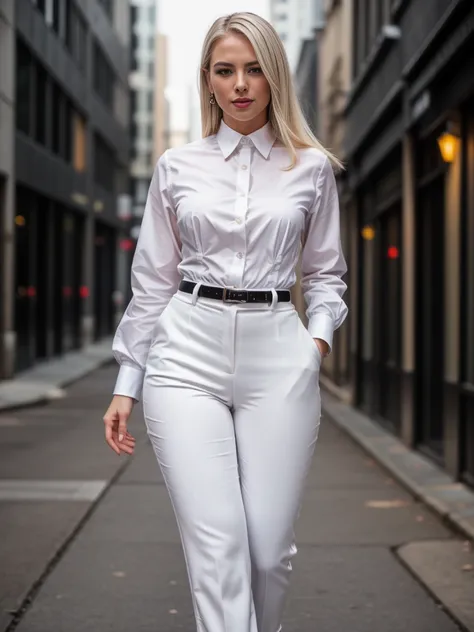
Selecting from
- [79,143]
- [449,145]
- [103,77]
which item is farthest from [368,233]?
[103,77]

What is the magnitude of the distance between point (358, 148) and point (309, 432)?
1347cm

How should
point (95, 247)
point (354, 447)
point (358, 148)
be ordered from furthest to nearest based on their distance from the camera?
point (95, 247), point (358, 148), point (354, 447)

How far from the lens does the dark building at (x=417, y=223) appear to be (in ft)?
30.2

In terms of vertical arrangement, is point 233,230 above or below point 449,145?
Result: below

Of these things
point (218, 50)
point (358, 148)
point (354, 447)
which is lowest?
point (354, 447)

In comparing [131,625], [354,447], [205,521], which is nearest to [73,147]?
[354,447]

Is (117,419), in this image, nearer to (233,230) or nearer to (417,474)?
(233,230)

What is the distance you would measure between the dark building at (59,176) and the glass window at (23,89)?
0.02 m

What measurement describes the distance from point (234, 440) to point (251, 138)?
2.76ft

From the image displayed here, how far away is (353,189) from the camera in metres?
17.2

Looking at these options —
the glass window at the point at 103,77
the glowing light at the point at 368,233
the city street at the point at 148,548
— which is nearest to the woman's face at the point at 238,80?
the city street at the point at 148,548

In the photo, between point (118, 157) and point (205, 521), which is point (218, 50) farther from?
point (118, 157)

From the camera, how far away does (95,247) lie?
124ft

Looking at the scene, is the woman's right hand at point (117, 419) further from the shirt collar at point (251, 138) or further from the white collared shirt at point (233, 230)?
the shirt collar at point (251, 138)
